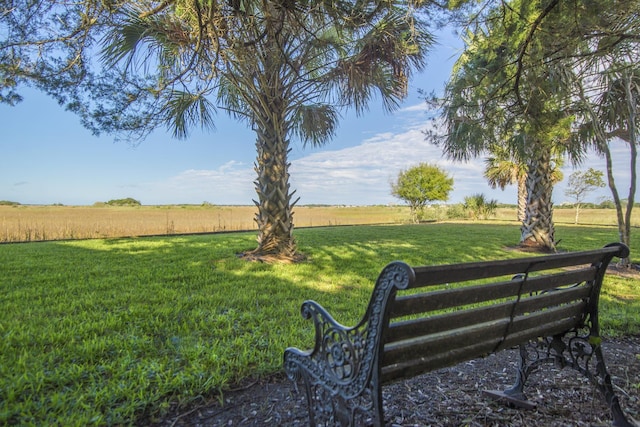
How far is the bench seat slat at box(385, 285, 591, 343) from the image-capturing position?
4.41 feet

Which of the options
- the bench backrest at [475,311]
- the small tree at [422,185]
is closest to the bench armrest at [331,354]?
the bench backrest at [475,311]

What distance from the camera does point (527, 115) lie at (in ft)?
14.3

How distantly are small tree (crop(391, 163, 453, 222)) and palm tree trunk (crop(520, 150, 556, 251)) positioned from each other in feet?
50.2

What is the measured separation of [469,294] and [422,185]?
78.1ft

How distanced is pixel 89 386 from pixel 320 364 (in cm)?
154

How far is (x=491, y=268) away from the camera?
4.84 feet

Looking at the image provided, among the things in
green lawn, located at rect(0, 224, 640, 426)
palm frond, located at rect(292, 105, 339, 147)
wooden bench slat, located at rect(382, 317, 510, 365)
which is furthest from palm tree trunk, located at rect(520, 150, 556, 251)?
wooden bench slat, located at rect(382, 317, 510, 365)

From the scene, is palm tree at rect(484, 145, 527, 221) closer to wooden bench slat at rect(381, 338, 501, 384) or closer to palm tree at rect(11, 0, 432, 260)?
palm tree at rect(11, 0, 432, 260)

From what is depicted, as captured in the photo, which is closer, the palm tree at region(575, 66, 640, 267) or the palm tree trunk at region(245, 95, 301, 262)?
the palm tree at region(575, 66, 640, 267)

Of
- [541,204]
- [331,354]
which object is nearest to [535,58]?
[331,354]

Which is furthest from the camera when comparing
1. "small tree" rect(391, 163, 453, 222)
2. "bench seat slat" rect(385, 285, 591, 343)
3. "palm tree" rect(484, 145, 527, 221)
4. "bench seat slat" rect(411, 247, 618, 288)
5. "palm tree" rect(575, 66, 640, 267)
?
"small tree" rect(391, 163, 453, 222)

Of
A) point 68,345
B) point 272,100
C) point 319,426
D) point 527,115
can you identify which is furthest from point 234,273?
point 527,115

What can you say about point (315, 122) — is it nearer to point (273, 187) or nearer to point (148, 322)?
point (273, 187)

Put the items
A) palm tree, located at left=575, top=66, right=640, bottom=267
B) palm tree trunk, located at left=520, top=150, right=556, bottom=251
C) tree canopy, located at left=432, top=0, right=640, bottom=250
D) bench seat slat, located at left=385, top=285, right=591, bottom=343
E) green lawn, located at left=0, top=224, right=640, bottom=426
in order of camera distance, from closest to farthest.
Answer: bench seat slat, located at left=385, top=285, right=591, bottom=343 → green lawn, located at left=0, top=224, right=640, bottom=426 → tree canopy, located at left=432, top=0, right=640, bottom=250 → palm tree, located at left=575, top=66, right=640, bottom=267 → palm tree trunk, located at left=520, top=150, right=556, bottom=251
